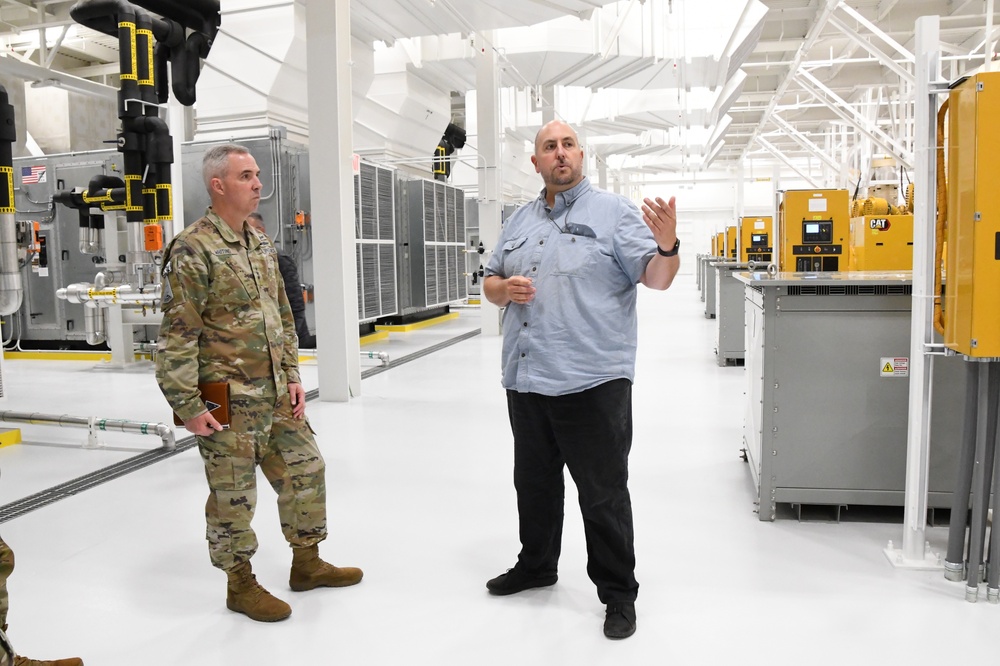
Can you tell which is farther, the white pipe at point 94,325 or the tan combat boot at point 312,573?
the white pipe at point 94,325

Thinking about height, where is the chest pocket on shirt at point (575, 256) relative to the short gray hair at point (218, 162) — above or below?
below

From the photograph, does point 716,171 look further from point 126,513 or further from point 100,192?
point 126,513

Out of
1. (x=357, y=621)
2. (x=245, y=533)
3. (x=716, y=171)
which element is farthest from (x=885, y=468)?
(x=716, y=171)

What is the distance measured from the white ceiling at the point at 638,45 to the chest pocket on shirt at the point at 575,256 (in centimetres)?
686

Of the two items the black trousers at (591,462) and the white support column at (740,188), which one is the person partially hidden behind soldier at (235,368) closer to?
the black trousers at (591,462)

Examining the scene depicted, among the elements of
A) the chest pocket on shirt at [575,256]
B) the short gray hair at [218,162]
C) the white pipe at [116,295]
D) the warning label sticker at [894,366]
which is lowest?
the warning label sticker at [894,366]

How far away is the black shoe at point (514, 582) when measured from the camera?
297 centimetres

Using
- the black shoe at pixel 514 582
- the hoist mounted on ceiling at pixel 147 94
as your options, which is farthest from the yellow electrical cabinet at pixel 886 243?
the hoist mounted on ceiling at pixel 147 94

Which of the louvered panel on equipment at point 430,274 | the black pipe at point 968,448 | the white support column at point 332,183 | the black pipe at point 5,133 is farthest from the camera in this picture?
the louvered panel on equipment at point 430,274

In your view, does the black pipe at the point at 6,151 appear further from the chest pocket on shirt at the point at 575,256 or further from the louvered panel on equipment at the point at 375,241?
the louvered panel on equipment at the point at 375,241

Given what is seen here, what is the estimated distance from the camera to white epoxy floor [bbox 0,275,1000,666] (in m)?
2.58

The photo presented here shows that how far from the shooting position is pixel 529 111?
1809 centimetres

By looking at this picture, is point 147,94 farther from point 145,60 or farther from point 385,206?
point 385,206

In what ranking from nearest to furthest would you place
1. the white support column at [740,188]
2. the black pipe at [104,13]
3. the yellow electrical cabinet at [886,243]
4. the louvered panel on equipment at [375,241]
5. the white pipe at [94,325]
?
1. the black pipe at [104,13]
2. the yellow electrical cabinet at [886,243]
3. the white pipe at [94,325]
4. the louvered panel on equipment at [375,241]
5. the white support column at [740,188]
